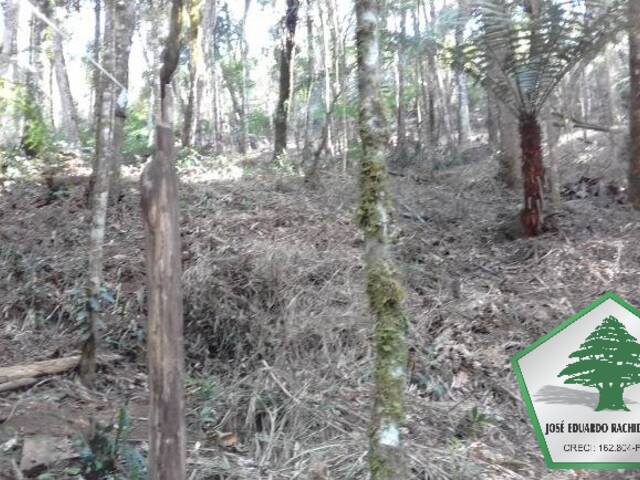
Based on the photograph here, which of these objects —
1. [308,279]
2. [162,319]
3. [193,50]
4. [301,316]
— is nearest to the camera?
[162,319]

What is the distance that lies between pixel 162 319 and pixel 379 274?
1259mm

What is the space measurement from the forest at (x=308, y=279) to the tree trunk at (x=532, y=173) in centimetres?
3

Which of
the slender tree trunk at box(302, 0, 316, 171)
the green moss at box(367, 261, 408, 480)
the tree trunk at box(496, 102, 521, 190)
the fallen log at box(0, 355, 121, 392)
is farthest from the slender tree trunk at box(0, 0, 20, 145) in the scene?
the green moss at box(367, 261, 408, 480)

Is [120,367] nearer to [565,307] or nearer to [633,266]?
A: [565,307]

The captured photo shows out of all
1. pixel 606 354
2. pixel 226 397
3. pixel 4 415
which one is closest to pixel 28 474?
pixel 4 415

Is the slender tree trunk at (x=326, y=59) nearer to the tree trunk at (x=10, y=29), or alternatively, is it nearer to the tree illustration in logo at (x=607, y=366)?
the tree trunk at (x=10, y=29)

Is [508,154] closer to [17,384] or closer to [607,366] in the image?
[607,366]

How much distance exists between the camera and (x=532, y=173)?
27.6 feet

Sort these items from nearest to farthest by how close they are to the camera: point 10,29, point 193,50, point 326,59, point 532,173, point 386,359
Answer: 1. point 386,359
2. point 532,173
3. point 10,29
4. point 193,50
5. point 326,59

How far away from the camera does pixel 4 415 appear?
5.12m

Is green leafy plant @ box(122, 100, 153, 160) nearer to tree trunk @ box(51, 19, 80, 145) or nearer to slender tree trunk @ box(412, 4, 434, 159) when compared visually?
tree trunk @ box(51, 19, 80, 145)

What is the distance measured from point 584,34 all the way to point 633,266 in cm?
284

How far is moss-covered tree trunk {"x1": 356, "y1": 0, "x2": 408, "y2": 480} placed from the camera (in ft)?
11.8

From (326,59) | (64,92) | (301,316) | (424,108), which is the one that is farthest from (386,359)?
(64,92)
